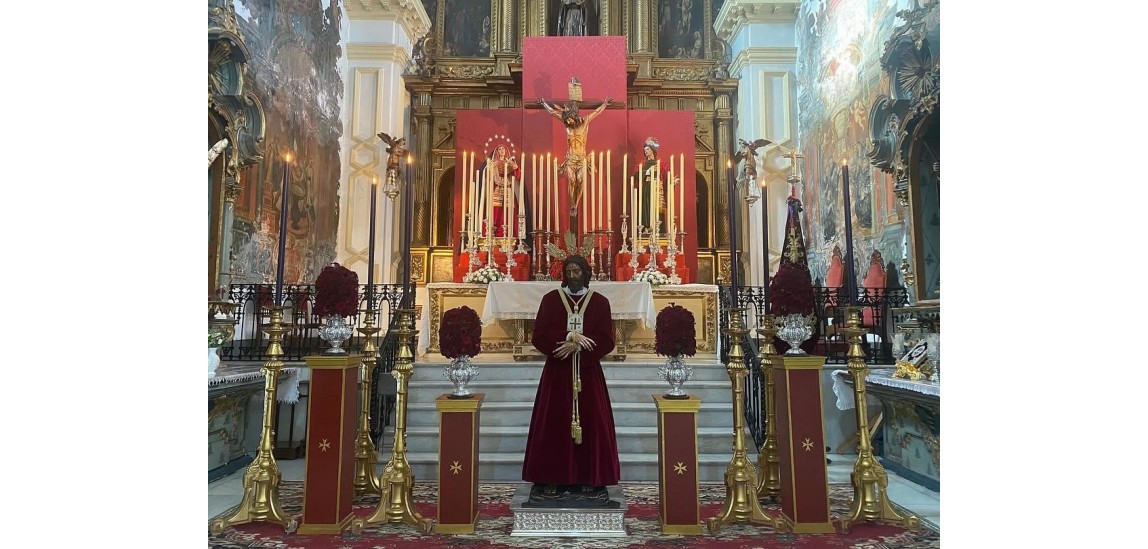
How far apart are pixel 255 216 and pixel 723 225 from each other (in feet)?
27.9

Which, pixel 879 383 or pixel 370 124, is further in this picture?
pixel 370 124

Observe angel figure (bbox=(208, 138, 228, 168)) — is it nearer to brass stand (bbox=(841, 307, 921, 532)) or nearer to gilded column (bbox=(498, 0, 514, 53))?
brass stand (bbox=(841, 307, 921, 532))

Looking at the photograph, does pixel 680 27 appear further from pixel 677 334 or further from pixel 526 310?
pixel 677 334

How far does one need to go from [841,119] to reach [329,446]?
28.7 feet

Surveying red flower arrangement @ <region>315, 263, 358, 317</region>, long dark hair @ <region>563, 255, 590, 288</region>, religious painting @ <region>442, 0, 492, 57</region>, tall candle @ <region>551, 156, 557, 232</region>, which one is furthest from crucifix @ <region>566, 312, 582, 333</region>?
religious painting @ <region>442, 0, 492, 57</region>

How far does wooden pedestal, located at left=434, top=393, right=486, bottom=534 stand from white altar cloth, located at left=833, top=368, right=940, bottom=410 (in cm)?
367

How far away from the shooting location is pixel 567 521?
4.64 meters

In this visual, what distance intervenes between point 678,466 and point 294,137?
825 centimetres

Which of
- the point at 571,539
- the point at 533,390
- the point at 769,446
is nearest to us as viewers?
the point at 571,539

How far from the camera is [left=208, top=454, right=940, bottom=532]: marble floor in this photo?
5.18 metres

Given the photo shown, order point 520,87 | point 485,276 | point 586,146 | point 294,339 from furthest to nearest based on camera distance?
point 520,87, point 586,146, point 294,339, point 485,276

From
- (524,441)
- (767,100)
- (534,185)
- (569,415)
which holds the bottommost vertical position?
(524,441)

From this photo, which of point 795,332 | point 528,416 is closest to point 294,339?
point 528,416

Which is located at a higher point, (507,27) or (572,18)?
(572,18)
